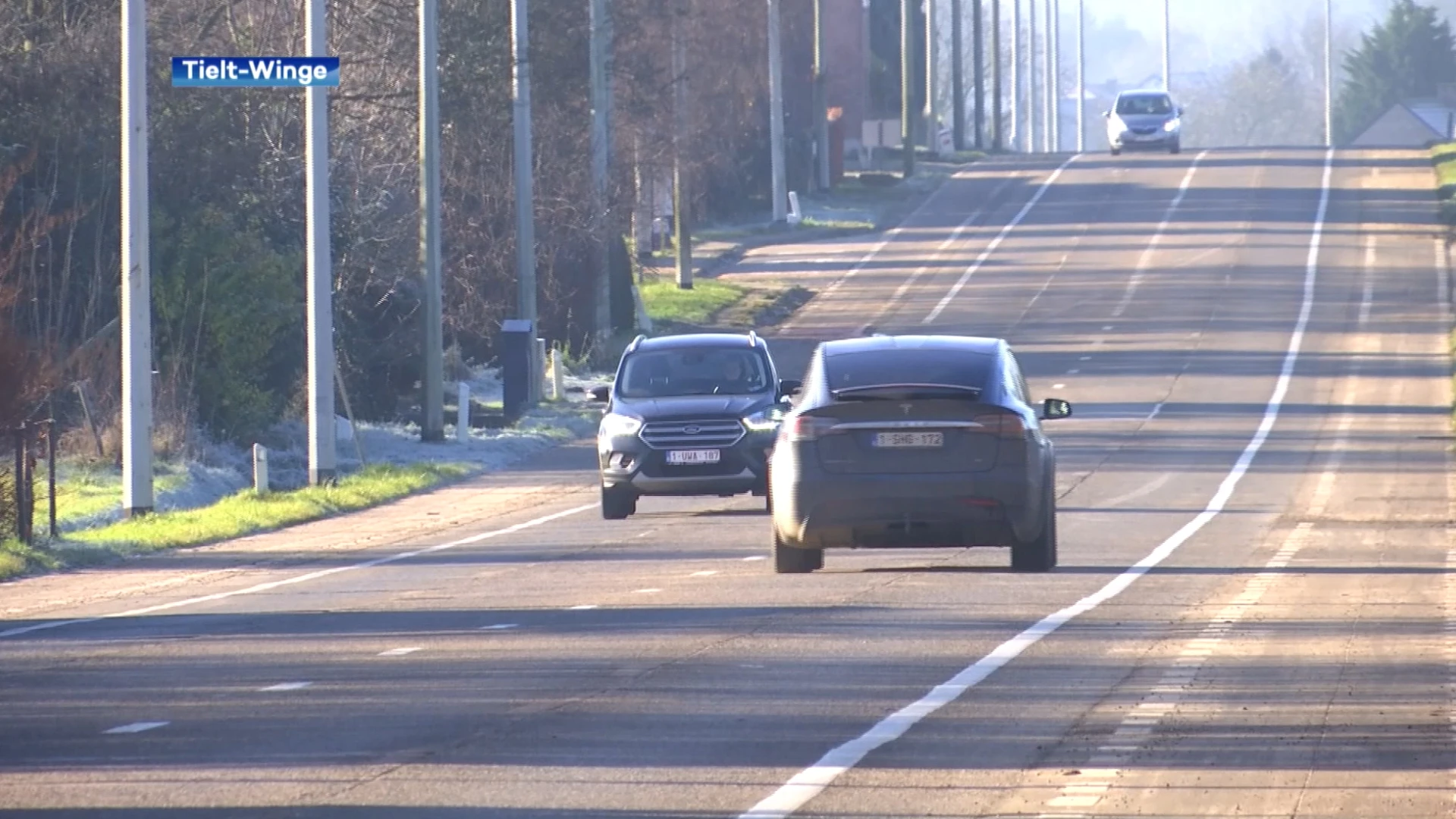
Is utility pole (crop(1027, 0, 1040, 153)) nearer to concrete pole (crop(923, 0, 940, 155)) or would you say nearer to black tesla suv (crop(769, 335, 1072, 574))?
concrete pole (crop(923, 0, 940, 155))

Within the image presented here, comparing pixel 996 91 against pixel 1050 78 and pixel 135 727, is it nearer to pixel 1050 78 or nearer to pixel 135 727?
pixel 1050 78

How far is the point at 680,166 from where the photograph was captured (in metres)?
49.5

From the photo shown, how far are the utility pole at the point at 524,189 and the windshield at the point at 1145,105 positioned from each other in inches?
1655

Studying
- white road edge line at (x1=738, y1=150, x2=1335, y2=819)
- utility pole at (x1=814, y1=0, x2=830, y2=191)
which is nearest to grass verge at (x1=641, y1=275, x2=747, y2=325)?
utility pole at (x1=814, y1=0, x2=830, y2=191)

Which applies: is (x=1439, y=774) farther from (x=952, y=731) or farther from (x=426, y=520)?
(x=426, y=520)

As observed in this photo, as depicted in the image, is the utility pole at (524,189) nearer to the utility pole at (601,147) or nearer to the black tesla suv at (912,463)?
the utility pole at (601,147)

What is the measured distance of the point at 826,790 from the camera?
338 inches

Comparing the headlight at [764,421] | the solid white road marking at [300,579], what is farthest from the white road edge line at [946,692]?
the solid white road marking at [300,579]

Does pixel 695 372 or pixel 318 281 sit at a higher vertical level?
pixel 318 281

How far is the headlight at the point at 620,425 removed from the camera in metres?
20.8

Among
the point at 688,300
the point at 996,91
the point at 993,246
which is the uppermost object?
the point at 996,91

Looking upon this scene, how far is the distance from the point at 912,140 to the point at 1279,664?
61.1m

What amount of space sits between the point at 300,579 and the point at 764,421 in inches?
206

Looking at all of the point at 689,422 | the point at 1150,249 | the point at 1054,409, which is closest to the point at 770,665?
the point at 1054,409
